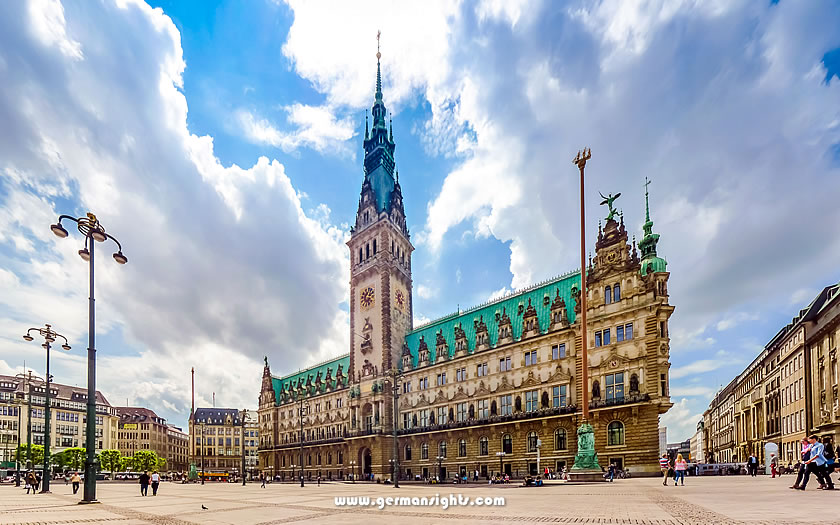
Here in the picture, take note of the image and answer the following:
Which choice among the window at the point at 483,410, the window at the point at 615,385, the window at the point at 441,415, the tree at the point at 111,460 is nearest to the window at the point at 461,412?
the window at the point at 441,415

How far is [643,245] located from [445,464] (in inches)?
1477

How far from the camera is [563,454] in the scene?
2199 inches

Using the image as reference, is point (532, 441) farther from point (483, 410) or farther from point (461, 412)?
point (461, 412)

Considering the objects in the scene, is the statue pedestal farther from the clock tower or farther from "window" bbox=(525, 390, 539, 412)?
the clock tower

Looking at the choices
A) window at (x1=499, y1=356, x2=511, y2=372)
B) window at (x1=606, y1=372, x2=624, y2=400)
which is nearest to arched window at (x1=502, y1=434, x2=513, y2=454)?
window at (x1=499, y1=356, x2=511, y2=372)

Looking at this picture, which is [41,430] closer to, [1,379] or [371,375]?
[1,379]

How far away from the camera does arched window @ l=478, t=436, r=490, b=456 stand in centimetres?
6431

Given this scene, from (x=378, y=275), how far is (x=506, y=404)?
29.6 meters

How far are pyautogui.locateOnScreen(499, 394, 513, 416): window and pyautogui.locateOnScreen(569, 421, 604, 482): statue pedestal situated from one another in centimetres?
2216

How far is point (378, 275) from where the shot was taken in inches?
3238

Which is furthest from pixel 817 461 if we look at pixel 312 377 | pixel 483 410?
pixel 312 377

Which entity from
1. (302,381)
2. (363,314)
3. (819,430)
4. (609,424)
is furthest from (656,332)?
(302,381)

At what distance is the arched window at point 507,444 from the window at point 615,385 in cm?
1459

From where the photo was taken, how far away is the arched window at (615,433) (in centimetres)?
5119
